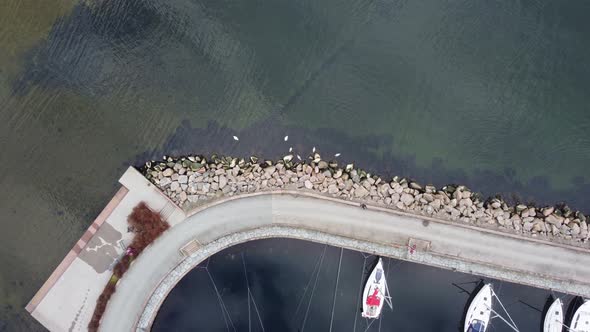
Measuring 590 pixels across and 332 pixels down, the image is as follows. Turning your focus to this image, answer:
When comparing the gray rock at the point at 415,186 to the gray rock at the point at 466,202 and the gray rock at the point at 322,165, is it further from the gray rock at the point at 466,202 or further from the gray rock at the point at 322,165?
the gray rock at the point at 322,165

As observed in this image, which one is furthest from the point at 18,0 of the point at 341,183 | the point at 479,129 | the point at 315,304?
the point at 479,129

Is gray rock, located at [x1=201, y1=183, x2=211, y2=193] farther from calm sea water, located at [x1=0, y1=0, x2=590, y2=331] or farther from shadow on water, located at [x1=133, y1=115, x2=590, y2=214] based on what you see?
calm sea water, located at [x1=0, y1=0, x2=590, y2=331]

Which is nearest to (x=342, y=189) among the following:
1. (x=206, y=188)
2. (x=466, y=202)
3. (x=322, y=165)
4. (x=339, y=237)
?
(x=322, y=165)

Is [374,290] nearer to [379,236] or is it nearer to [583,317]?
[379,236]

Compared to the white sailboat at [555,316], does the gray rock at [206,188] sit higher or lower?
lower

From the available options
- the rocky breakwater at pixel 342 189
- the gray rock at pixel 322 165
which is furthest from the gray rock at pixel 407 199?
the gray rock at pixel 322 165

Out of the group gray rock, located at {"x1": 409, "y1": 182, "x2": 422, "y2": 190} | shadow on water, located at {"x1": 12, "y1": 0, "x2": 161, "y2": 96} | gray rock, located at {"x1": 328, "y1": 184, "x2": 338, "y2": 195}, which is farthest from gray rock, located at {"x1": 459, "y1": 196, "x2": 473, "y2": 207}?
shadow on water, located at {"x1": 12, "y1": 0, "x2": 161, "y2": 96}
